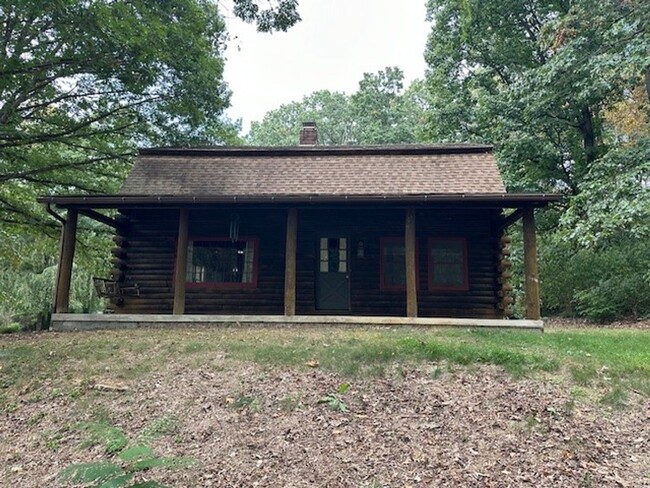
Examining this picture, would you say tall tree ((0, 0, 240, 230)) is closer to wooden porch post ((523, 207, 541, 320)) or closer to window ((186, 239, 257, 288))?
window ((186, 239, 257, 288))

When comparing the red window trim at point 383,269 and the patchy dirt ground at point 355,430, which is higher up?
the red window trim at point 383,269

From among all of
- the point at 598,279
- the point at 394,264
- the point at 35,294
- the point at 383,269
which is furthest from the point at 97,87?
the point at 598,279

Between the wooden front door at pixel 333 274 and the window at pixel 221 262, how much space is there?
5.26ft

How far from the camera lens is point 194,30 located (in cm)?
1021

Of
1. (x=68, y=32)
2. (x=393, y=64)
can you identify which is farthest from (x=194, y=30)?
(x=393, y=64)

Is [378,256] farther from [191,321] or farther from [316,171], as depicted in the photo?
[191,321]

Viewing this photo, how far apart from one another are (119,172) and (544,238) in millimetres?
14324

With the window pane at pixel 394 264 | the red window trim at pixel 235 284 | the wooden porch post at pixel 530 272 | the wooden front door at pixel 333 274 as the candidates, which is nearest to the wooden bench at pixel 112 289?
the red window trim at pixel 235 284

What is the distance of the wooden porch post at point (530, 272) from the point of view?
344 inches

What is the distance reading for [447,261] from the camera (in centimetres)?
1082

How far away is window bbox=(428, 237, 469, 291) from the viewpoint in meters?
10.8

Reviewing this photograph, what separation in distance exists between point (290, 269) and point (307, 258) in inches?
66.5

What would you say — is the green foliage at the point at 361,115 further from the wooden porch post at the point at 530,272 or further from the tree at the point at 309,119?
the wooden porch post at the point at 530,272

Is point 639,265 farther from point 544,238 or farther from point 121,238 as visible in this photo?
point 121,238
